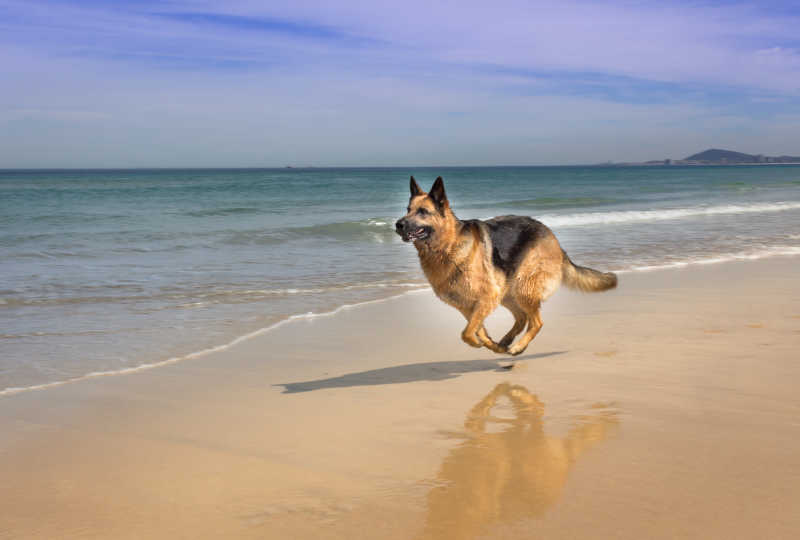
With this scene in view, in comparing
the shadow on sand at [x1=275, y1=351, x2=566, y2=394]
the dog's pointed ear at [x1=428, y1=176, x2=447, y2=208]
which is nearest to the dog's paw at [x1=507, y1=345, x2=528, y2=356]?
the shadow on sand at [x1=275, y1=351, x2=566, y2=394]

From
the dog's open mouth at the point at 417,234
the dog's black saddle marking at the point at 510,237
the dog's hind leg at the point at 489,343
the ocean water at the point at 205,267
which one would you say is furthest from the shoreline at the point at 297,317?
the dog's open mouth at the point at 417,234

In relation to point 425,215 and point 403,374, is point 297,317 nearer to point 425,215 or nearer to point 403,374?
point 403,374

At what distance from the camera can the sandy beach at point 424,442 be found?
324cm

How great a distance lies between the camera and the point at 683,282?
1023cm

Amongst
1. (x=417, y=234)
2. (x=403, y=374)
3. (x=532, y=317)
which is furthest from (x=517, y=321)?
(x=417, y=234)

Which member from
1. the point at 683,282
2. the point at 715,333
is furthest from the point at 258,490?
the point at 683,282

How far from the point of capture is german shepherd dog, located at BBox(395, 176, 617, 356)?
19.1 ft

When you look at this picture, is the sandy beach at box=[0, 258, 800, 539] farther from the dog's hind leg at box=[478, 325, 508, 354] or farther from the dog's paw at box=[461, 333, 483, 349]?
the dog's paw at box=[461, 333, 483, 349]

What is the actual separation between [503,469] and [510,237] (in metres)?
3.00

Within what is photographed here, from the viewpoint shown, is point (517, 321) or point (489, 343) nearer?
point (489, 343)

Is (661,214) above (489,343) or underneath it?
above

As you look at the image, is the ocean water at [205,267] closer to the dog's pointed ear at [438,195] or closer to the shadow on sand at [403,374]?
the shadow on sand at [403,374]

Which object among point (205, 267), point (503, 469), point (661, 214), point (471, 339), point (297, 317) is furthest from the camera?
point (661, 214)

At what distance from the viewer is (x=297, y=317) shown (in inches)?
322
